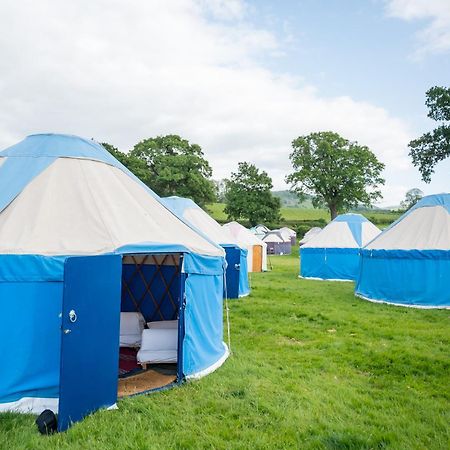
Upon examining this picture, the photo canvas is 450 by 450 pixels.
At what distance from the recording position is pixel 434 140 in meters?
19.6

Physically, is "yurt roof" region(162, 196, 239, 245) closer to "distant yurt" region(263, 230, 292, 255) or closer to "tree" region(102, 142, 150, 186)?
"tree" region(102, 142, 150, 186)

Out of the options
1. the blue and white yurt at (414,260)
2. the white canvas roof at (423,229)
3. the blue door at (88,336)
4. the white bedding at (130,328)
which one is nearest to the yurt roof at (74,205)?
the blue door at (88,336)

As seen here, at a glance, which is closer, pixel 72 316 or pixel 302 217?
pixel 72 316

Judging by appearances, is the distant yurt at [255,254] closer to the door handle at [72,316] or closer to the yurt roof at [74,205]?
the yurt roof at [74,205]

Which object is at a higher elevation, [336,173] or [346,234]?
[336,173]

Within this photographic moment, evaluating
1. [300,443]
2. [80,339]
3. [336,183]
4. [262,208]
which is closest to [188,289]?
[80,339]

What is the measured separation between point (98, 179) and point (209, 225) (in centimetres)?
655

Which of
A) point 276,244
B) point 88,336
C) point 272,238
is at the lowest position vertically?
point 88,336

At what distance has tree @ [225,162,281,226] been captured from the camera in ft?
125

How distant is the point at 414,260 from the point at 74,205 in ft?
25.8

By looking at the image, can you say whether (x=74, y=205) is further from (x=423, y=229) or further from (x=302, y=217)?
(x=302, y=217)

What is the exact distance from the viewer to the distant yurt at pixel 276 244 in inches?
1256

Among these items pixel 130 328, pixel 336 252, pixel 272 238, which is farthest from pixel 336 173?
pixel 130 328

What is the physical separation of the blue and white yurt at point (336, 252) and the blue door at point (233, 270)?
586 centimetres
